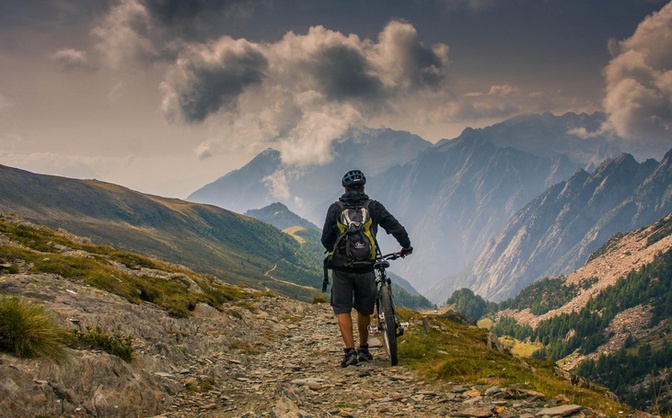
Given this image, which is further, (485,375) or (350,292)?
(350,292)

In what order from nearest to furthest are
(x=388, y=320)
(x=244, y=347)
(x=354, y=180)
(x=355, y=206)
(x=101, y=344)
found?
(x=101, y=344), (x=388, y=320), (x=355, y=206), (x=354, y=180), (x=244, y=347)

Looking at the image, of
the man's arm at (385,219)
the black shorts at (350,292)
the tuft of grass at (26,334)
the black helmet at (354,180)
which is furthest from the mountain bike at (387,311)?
the tuft of grass at (26,334)

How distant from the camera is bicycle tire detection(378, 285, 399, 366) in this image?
37.2 feet

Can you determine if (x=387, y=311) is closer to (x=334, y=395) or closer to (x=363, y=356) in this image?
(x=363, y=356)

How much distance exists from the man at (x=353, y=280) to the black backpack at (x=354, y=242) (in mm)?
175

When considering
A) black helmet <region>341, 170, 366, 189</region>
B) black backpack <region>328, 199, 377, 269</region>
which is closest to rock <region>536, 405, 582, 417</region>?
black backpack <region>328, 199, 377, 269</region>

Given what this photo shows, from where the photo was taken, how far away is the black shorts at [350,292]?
37.7 ft

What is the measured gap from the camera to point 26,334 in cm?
704

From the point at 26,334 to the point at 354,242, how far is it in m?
7.37

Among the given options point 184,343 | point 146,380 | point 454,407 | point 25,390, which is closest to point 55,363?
point 25,390

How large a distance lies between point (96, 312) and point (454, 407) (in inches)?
386

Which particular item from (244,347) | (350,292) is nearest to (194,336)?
(244,347)

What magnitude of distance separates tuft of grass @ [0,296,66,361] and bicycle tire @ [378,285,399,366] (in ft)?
24.7

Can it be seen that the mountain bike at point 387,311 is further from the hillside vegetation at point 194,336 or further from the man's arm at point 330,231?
the man's arm at point 330,231
